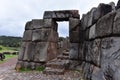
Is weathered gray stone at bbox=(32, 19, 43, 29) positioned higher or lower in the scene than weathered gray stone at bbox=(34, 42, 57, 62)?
higher

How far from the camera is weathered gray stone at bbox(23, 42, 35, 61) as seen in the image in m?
10.7

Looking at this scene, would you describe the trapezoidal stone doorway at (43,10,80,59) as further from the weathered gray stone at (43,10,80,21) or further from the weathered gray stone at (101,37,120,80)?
the weathered gray stone at (101,37,120,80)

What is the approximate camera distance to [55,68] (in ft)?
31.0

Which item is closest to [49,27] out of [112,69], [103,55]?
[103,55]

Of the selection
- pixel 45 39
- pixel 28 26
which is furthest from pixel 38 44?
pixel 28 26

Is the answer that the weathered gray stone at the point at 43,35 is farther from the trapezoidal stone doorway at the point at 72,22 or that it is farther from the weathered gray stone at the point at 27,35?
the trapezoidal stone doorway at the point at 72,22

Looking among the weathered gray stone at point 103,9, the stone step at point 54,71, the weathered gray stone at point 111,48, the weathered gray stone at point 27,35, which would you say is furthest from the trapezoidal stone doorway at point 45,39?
the weathered gray stone at point 111,48

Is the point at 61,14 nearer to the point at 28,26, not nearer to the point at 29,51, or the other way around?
the point at 28,26

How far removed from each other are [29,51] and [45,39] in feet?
3.37

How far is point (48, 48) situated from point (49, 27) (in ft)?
3.29

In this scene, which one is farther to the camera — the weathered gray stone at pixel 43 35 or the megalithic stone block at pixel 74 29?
the weathered gray stone at pixel 43 35

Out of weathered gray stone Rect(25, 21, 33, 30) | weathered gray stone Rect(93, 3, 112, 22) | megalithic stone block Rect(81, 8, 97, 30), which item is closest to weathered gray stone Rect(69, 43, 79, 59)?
megalithic stone block Rect(81, 8, 97, 30)

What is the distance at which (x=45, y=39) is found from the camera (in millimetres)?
10570

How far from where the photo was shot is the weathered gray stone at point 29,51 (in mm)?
10719
